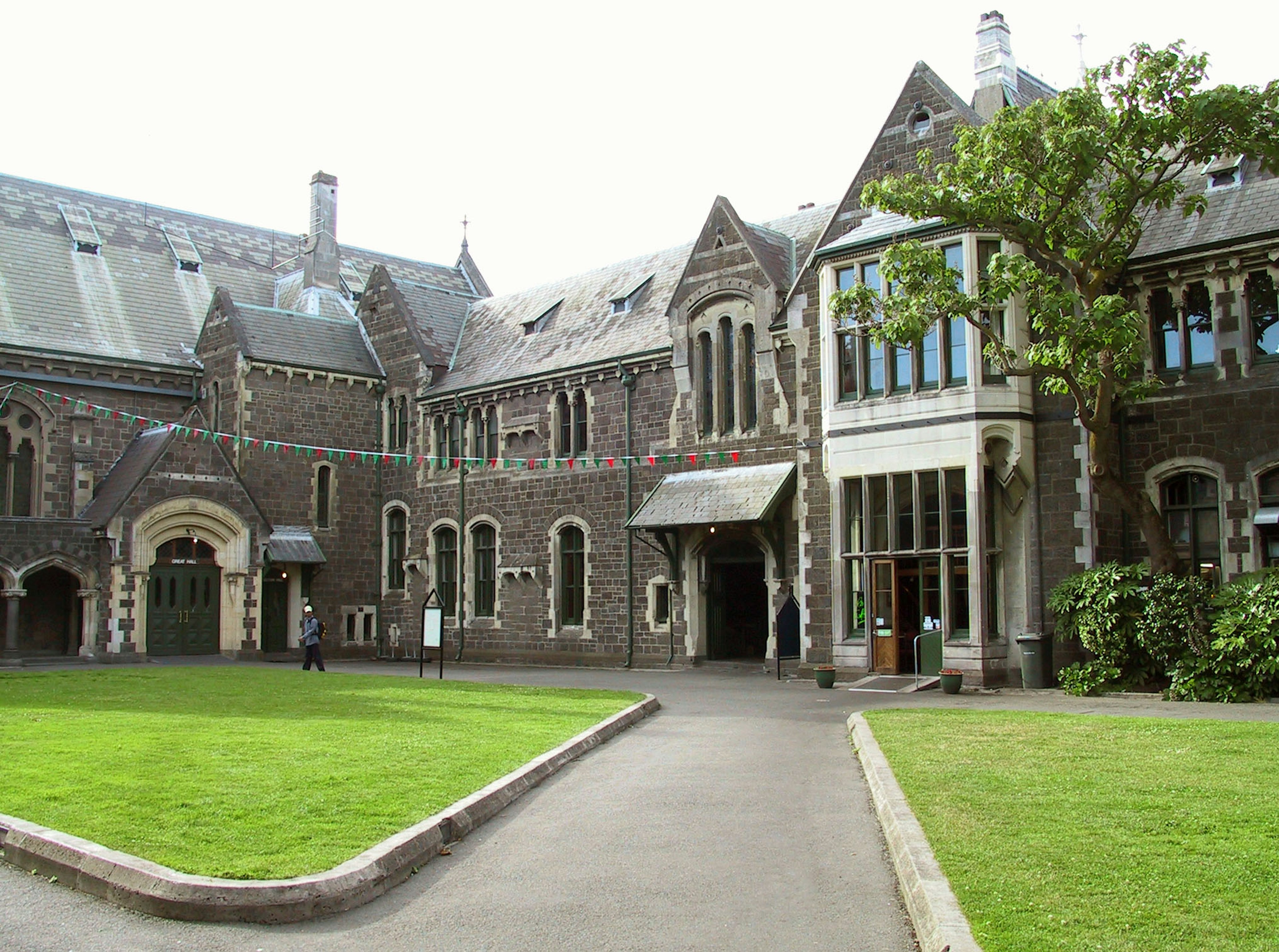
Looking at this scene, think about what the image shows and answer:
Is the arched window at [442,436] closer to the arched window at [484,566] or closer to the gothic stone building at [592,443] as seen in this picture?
the gothic stone building at [592,443]

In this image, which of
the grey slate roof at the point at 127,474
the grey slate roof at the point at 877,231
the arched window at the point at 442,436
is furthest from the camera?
the arched window at the point at 442,436

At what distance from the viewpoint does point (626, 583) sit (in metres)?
29.3

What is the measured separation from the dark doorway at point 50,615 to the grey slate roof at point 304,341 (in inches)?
310

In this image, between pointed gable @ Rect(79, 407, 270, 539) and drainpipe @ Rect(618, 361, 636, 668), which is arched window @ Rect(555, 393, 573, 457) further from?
pointed gable @ Rect(79, 407, 270, 539)

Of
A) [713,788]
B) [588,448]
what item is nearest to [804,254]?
[588,448]

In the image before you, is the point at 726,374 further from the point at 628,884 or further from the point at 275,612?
the point at 628,884

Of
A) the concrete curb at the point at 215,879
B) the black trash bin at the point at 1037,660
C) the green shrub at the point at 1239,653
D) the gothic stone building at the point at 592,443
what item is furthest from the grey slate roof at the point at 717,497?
the concrete curb at the point at 215,879

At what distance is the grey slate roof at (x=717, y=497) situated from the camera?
2541 cm

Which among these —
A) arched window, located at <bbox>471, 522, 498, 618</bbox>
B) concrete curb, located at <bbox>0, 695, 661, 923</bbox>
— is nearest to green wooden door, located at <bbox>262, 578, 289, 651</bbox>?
arched window, located at <bbox>471, 522, 498, 618</bbox>

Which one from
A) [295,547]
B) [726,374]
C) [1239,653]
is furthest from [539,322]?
[1239,653]

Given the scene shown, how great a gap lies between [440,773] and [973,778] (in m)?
→ 4.69

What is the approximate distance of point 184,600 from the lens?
32.0 m

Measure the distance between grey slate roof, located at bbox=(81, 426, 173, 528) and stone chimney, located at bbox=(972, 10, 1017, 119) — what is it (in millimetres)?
21402

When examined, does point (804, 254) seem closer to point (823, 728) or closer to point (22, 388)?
point (823, 728)
